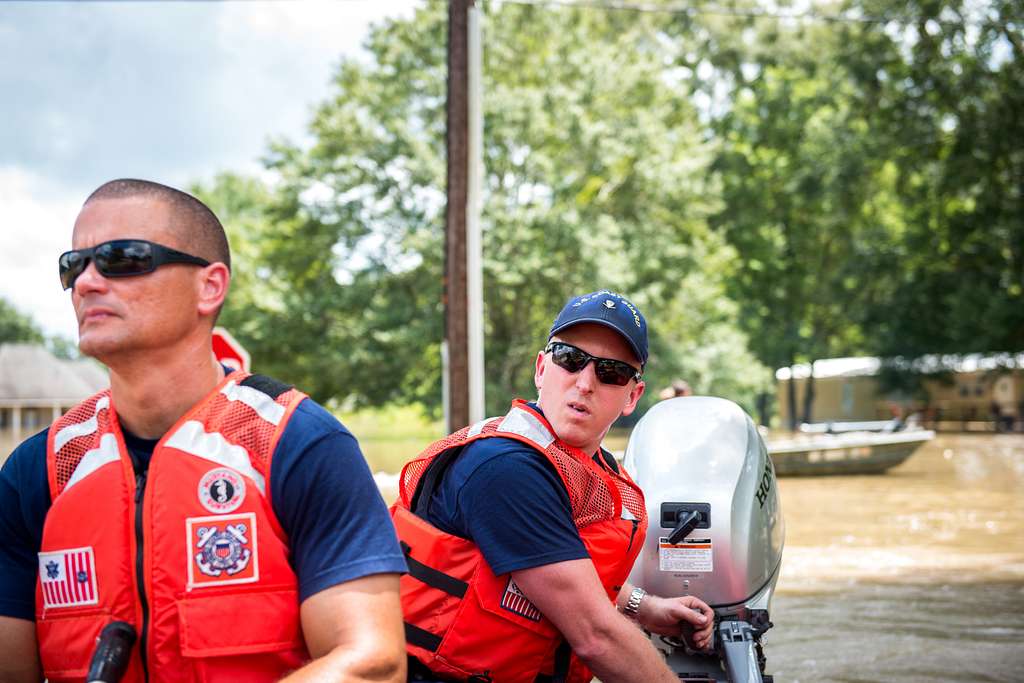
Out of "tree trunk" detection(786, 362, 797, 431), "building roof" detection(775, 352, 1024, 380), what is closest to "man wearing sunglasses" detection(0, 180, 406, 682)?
"building roof" detection(775, 352, 1024, 380)

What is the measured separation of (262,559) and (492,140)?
2945cm

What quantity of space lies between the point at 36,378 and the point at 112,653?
241ft

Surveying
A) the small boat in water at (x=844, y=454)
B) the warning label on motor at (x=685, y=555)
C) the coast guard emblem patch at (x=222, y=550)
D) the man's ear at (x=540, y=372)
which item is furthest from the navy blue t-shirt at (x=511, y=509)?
the small boat in water at (x=844, y=454)

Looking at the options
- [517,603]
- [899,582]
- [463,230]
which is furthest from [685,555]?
[463,230]

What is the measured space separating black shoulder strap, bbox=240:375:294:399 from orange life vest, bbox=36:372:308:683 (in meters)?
0.04

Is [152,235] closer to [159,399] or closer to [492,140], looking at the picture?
[159,399]


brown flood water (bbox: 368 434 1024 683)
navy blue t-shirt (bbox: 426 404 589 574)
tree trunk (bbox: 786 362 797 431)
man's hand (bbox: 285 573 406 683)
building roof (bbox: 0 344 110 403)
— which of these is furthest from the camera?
building roof (bbox: 0 344 110 403)

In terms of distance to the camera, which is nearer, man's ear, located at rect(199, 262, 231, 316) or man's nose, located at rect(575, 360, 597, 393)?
man's ear, located at rect(199, 262, 231, 316)

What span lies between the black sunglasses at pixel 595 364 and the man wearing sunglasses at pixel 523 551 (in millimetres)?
23

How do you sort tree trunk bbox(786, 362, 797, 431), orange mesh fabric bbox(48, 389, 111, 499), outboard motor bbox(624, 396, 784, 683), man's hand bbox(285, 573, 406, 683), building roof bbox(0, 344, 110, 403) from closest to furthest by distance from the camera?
1. man's hand bbox(285, 573, 406, 683)
2. orange mesh fabric bbox(48, 389, 111, 499)
3. outboard motor bbox(624, 396, 784, 683)
4. tree trunk bbox(786, 362, 797, 431)
5. building roof bbox(0, 344, 110, 403)

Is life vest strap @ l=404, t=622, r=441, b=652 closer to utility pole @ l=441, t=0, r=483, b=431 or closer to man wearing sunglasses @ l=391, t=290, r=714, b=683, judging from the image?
man wearing sunglasses @ l=391, t=290, r=714, b=683

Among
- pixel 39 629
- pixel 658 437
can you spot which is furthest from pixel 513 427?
pixel 658 437

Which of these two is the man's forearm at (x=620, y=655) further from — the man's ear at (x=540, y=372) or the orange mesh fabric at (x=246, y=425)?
the orange mesh fabric at (x=246, y=425)

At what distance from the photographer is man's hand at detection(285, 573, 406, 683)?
1.82m
